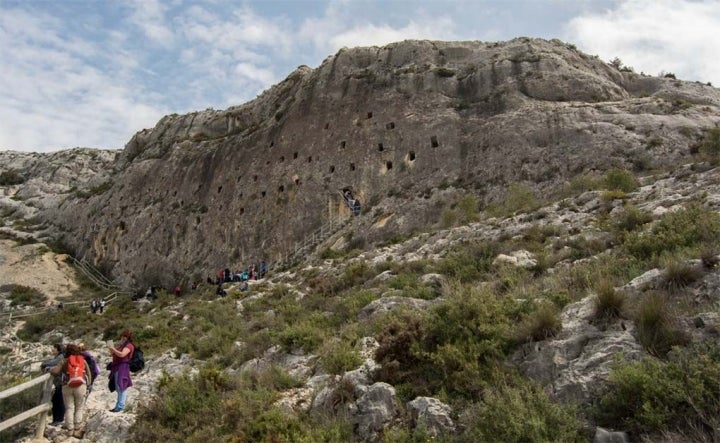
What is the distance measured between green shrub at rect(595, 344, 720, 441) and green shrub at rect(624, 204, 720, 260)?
3452 millimetres

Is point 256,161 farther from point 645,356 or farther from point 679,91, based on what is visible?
point 645,356

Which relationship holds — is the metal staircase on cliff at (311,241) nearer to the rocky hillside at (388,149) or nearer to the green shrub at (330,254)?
the rocky hillside at (388,149)

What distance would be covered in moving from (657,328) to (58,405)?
8577 millimetres

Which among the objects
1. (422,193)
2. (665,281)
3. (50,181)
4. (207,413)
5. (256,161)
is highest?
(50,181)

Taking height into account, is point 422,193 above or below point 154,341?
above

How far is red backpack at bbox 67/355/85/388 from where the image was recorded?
7781 millimetres

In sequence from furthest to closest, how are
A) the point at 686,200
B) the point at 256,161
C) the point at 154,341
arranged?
the point at 256,161 < the point at 154,341 < the point at 686,200

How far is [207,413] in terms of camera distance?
280 inches

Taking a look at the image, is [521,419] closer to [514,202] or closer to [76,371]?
[76,371]

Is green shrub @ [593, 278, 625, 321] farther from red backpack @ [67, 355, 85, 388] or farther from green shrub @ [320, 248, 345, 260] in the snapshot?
green shrub @ [320, 248, 345, 260]

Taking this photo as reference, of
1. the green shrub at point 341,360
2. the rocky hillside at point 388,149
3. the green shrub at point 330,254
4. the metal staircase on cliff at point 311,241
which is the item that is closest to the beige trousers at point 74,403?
the green shrub at point 341,360

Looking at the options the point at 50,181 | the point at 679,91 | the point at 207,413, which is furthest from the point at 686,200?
the point at 50,181

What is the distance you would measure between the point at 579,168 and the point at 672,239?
15424 mm

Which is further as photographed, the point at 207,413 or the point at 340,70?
the point at 340,70
